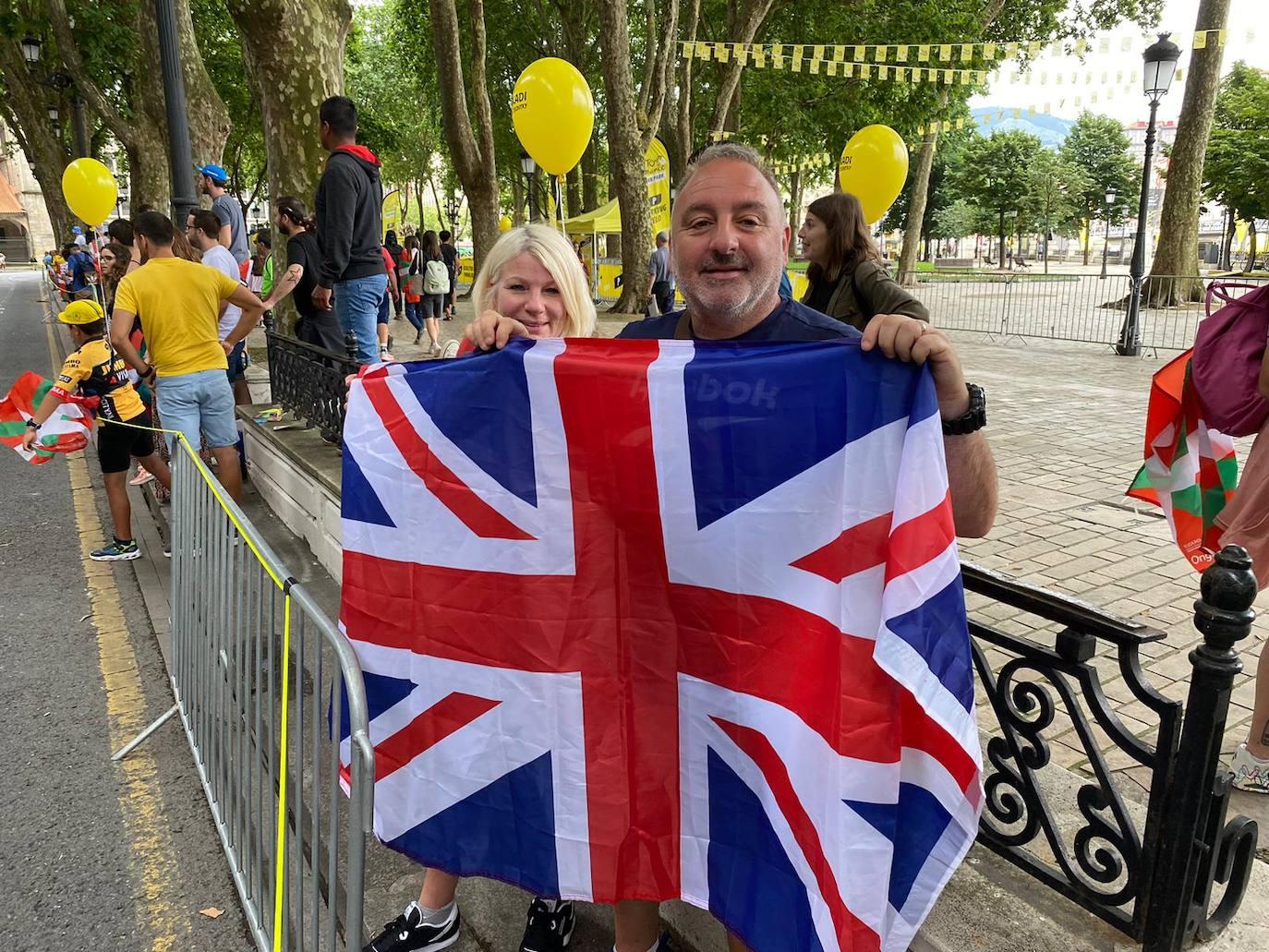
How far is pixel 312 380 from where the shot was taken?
630 centimetres

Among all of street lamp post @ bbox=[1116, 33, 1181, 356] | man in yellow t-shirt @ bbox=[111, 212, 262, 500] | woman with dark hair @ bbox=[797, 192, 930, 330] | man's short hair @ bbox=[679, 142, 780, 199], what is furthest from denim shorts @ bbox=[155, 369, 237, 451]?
street lamp post @ bbox=[1116, 33, 1181, 356]

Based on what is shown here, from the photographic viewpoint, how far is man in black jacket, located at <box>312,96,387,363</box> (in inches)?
236

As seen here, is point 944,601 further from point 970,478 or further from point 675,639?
point 675,639

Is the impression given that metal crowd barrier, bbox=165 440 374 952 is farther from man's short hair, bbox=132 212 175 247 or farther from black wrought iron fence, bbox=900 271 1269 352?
black wrought iron fence, bbox=900 271 1269 352

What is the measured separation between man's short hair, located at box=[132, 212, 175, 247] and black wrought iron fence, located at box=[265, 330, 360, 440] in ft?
3.43

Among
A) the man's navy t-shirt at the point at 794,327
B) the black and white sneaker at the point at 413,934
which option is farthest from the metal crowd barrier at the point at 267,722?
the man's navy t-shirt at the point at 794,327

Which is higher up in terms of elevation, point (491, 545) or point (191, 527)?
point (491, 545)

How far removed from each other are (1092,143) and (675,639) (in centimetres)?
8081

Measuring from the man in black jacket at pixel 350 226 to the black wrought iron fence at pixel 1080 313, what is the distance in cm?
1294

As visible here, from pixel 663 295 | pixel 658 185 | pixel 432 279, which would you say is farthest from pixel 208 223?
pixel 658 185

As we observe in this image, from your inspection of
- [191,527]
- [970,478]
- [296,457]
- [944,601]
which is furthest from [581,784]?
[296,457]

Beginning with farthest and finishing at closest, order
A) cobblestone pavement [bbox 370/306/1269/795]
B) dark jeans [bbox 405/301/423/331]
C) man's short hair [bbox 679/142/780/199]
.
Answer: dark jeans [bbox 405/301/423/331]
cobblestone pavement [bbox 370/306/1269/795]
man's short hair [bbox 679/142/780/199]

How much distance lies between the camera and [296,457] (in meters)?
6.00

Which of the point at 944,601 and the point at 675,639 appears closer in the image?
the point at 944,601
